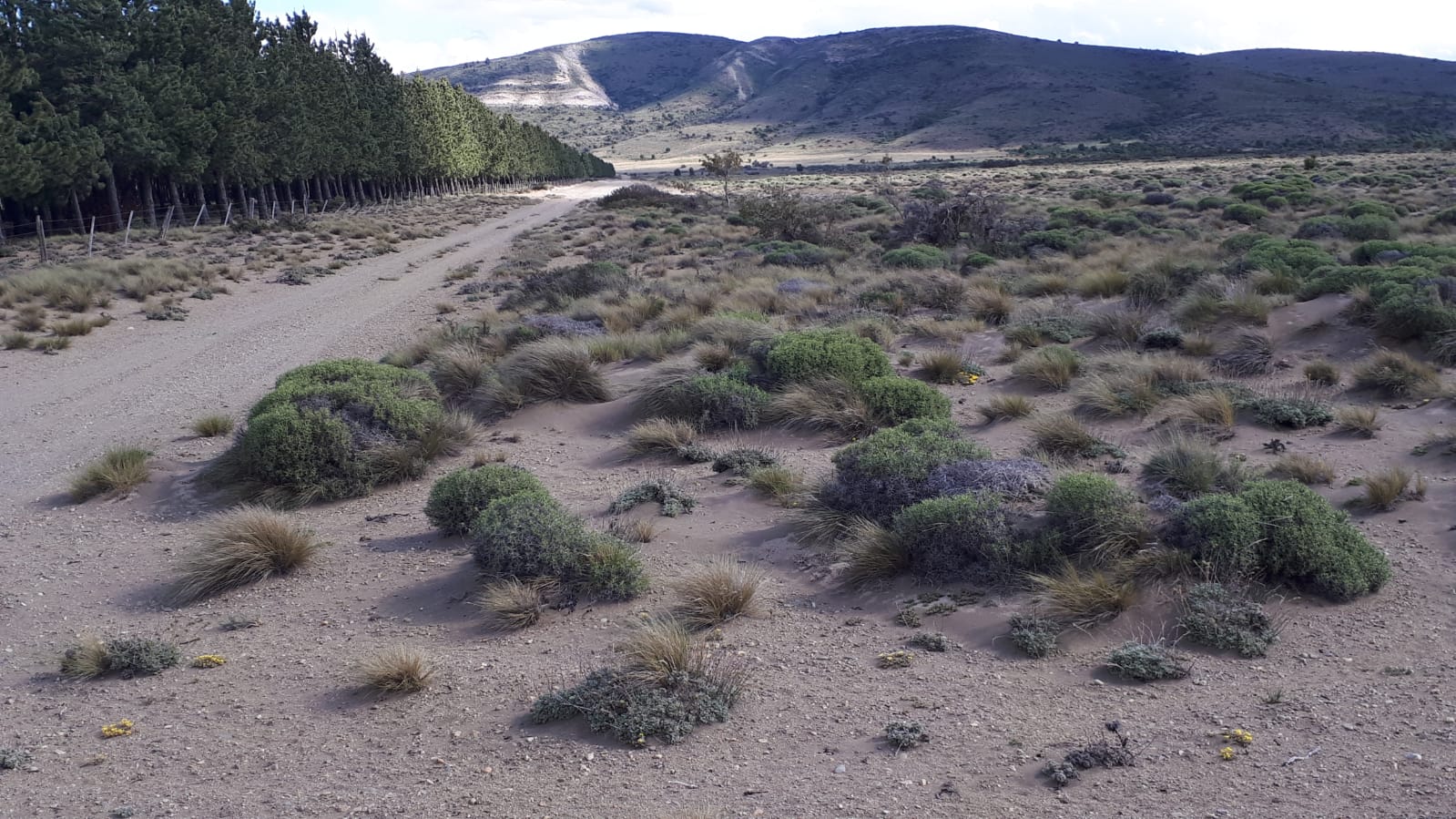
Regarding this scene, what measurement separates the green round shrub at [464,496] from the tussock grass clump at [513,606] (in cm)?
127

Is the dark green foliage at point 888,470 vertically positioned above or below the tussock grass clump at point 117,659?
above

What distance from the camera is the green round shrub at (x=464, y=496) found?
731 cm

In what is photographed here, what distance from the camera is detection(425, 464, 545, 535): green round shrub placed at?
7.31 m

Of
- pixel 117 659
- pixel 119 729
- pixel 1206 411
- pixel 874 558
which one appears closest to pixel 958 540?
pixel 874 558

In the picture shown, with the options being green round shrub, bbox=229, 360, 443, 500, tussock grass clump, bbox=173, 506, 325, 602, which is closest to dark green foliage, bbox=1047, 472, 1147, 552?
tussock grass clump, bbox=173, 506, 325, 602

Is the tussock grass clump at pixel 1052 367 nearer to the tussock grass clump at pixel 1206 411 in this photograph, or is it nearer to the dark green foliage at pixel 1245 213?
the tussock grass clump at pixel 1206 411

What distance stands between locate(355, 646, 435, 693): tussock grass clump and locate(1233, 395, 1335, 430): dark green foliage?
288 inches

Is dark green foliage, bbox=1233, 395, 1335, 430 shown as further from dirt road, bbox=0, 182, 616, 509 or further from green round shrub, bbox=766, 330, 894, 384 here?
dirt road, bbox=0, 182, 616, 509

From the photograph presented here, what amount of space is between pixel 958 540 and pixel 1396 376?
5.97m

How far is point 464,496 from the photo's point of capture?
7.30 meters

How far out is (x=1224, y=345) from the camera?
454 inches

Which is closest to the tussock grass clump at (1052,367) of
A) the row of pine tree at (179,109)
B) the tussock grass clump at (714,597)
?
the tussock grass clump at (714,597)

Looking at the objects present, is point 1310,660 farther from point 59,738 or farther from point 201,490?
point 201,490

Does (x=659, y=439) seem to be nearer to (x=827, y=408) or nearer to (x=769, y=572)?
(x=827, y=408)
